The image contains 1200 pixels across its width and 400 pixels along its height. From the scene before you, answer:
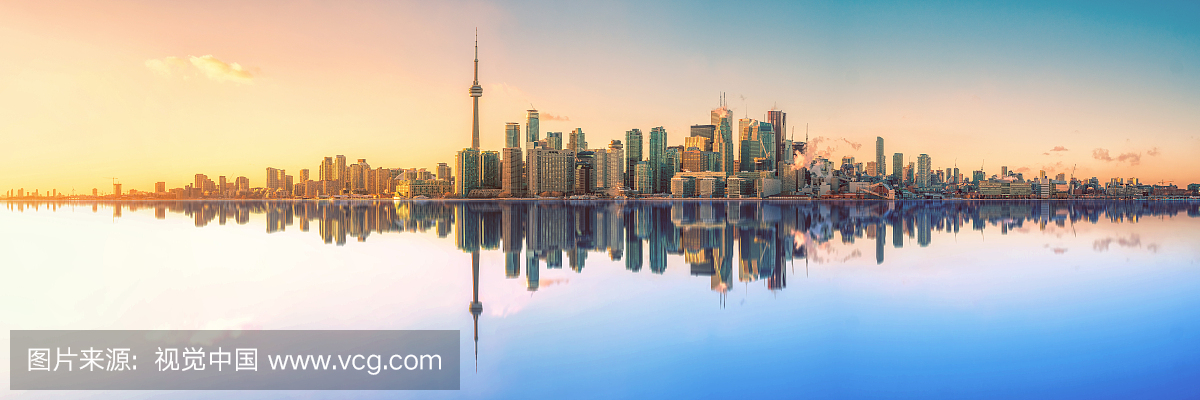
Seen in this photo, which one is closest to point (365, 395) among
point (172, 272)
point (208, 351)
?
point (208, 351)

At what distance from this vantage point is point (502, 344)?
446 inches

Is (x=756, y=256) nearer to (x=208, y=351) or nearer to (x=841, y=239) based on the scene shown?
(x=841, y=239)

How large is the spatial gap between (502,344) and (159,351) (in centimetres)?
672

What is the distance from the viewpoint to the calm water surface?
9.48m

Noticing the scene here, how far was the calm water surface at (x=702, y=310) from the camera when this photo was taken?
948 centimetres
